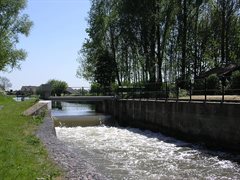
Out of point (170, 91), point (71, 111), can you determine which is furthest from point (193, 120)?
point (71, 111)

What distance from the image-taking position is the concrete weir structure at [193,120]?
1873 centimetres

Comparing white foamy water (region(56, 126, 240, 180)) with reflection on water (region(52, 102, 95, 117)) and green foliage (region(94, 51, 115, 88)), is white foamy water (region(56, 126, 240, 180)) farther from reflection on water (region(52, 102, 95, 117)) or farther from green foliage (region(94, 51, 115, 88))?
green foliage (region(94, 51, 115, 88))

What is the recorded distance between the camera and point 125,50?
6056 centimetres

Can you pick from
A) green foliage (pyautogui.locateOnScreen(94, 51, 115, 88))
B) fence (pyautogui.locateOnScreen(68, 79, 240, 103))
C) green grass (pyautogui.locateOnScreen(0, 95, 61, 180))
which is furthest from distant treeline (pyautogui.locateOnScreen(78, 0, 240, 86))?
green grass (pyautogui.locateOnScreen(0, 95, 61, 180))

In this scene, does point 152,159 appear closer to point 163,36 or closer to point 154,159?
point 154,159

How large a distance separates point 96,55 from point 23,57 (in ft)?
75.0

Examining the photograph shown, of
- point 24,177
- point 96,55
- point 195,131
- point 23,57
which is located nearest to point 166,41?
point 96,55

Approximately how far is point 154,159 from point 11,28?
28381 mm

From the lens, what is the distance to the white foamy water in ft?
46.8

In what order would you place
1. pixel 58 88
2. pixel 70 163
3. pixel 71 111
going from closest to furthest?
1. pixel 70 163
2. pixel 71 111
3. pixel 58 88

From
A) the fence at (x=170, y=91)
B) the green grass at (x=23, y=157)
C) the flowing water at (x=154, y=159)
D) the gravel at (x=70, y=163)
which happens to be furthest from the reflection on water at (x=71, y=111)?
the gravel at (x=70, y=163)

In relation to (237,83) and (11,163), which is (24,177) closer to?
(11,163)

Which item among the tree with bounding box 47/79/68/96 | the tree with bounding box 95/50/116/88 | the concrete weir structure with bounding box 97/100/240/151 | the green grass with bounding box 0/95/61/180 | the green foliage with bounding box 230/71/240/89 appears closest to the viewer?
the green grass with bounding box 0/95/61/180

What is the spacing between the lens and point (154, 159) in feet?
56.8
